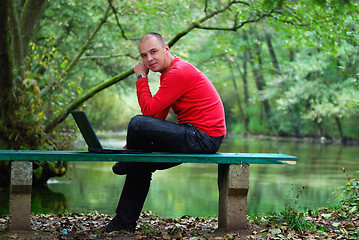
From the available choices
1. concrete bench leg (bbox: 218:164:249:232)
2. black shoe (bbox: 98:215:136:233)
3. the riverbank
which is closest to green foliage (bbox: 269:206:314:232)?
the riverbank

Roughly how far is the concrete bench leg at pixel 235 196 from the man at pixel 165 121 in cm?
30

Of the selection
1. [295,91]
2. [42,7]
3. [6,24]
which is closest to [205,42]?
[295,91]

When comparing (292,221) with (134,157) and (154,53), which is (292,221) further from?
(154,53)

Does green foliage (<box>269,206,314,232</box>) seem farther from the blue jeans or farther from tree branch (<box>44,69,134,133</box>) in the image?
tree branch (<box>44,69,134,133</box>)

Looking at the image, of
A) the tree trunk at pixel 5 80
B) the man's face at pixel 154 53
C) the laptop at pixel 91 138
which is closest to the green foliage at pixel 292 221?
the laptop at pixel 91 138

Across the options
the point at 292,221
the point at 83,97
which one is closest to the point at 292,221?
the point at 292,221

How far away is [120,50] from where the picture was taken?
50.3 feet

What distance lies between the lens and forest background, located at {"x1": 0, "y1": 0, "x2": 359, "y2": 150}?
9.15 meters

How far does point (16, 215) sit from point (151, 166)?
129 cm

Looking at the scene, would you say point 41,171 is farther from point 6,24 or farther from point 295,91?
point 295,91

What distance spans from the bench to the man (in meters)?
0.19

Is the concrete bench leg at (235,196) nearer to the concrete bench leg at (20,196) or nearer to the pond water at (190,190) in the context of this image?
the pond water at (190,190)

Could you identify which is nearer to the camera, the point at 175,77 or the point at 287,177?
the point at 175,77

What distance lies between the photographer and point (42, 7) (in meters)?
10.3
